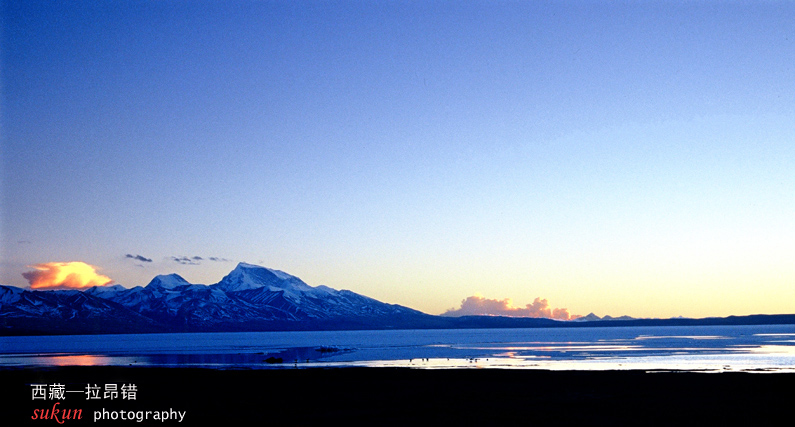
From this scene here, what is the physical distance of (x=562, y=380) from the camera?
45656 mm

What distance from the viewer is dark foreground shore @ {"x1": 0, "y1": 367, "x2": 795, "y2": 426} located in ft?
94.4

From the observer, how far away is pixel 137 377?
5312 centimetres

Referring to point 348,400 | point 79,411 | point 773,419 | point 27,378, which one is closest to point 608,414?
point 773,419

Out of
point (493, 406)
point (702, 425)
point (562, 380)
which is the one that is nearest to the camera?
point (702, 425)

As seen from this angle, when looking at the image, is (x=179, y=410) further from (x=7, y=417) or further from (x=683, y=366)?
(x=683, y=366)

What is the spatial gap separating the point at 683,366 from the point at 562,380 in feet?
65.3

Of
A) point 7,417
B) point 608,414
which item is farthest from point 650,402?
point 7,417

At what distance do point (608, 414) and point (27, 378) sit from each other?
43479 mm

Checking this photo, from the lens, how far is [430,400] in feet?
115

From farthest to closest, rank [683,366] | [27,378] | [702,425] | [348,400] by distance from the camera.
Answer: [683,366]
[27,378]
[348,400]
[702,425]

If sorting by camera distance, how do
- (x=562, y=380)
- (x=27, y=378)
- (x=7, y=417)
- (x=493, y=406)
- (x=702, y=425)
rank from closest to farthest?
(x=702, y=425) < (x=7, y=417) < (x=493, y=406) < (x=562, y=380) < (x=27, y=378)

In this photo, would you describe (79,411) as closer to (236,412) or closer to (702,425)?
(236,412)

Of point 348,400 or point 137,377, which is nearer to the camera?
point 348,400

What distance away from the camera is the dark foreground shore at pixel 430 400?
2877cm
